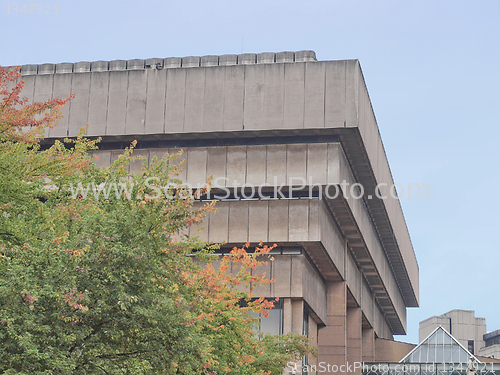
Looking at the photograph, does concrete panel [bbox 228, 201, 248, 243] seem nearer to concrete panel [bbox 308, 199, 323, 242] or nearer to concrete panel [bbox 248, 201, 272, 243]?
concrete panel [bbox 248, 201, 272, 243]

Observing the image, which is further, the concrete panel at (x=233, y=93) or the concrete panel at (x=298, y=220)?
the concrete panel at (x=233, y=93)

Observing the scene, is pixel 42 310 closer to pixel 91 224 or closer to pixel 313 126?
pixel 91 224

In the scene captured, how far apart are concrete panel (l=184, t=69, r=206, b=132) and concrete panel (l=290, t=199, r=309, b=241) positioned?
25.3 feet

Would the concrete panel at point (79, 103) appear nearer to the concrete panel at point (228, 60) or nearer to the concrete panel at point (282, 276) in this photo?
the concrete panel at point (228, 60)

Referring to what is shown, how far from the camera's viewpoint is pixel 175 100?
55.1 metres

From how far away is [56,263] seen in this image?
19547mm

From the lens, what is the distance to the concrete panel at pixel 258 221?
2052 inches

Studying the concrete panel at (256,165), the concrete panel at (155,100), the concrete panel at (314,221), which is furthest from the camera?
the concrete panel at (155,100)

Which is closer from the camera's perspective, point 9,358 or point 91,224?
point 9,358

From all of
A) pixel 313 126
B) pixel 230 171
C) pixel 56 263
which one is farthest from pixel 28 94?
pixel 56 263

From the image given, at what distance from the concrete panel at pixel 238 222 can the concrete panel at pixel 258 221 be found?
0.28m

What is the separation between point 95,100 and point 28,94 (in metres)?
4.72

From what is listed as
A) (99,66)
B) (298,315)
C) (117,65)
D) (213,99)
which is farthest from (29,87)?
(298,315)

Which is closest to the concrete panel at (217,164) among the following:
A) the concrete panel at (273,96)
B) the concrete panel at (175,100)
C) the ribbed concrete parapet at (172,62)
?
the concrete panel at (175,100)
